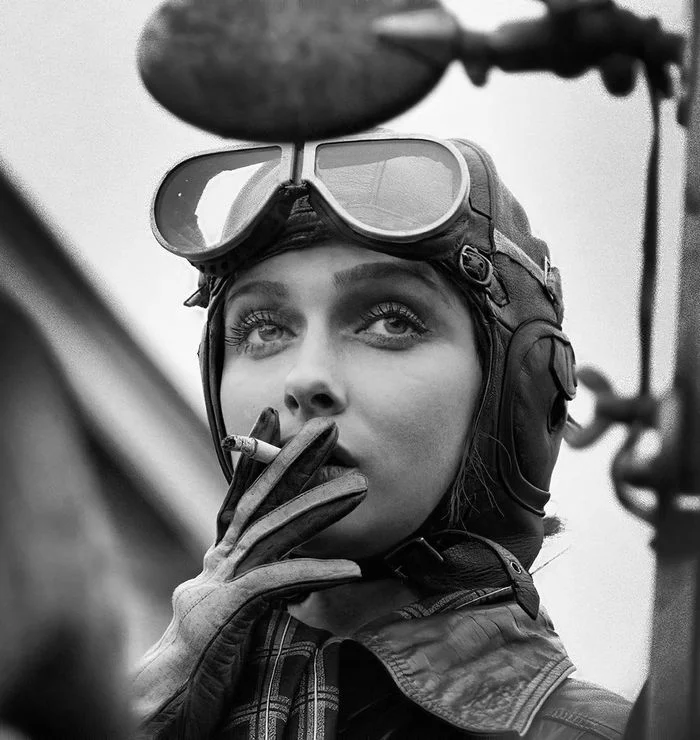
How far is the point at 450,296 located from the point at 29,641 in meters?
0.99

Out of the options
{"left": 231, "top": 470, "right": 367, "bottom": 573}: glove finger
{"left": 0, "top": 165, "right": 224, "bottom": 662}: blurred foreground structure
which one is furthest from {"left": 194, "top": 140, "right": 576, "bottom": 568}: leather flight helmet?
{"left": 0, "top": 165, "right": 224, "bottom": 662}: blurred foreground structure

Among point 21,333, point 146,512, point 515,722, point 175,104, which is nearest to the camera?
point 175,104

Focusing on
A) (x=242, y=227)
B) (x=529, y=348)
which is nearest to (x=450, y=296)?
(x=529, y=348)

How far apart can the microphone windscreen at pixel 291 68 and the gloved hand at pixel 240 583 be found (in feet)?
2.17

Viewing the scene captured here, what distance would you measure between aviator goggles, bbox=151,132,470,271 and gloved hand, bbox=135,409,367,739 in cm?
31

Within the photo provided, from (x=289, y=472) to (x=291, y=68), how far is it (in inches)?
29.7

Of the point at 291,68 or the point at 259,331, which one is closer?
the point at 291,68

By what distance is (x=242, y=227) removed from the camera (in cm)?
197

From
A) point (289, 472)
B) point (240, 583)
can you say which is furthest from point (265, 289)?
point (240, 583)

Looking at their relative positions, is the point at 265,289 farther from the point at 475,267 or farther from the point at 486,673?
the point at 486,673

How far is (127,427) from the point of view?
3764 millimetres

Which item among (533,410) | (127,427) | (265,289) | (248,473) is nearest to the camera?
(248,473)

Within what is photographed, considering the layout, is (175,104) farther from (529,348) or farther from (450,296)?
(529,348)

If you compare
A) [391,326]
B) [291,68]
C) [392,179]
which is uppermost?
[291,68]
